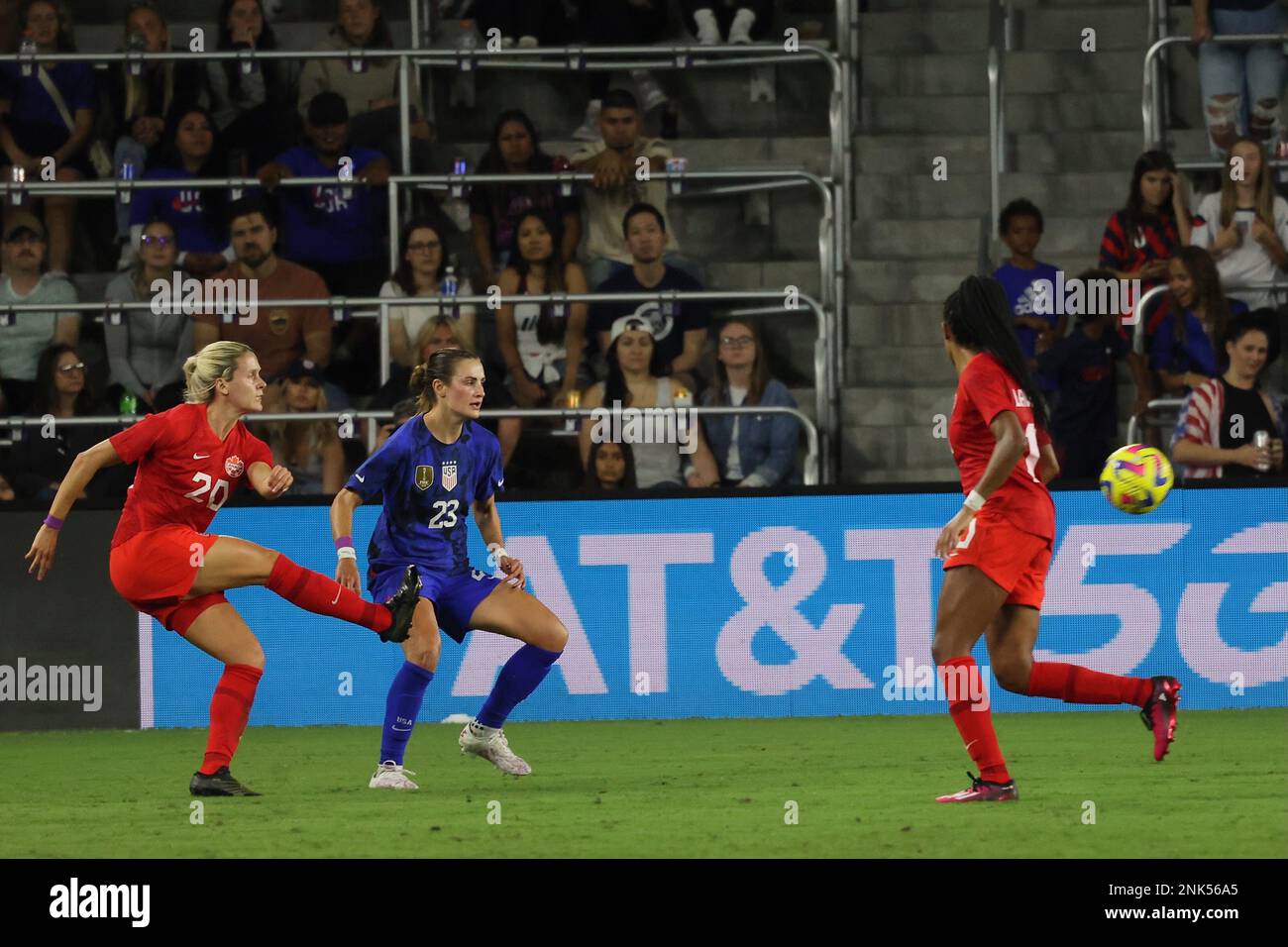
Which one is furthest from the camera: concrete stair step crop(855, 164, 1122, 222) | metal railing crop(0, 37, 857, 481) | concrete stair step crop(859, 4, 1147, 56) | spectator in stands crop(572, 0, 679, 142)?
concrete stair step crop(859, 4, 1147, 56)

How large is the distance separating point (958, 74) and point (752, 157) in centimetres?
190

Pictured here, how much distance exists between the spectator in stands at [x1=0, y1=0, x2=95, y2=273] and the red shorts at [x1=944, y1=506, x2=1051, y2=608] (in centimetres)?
863

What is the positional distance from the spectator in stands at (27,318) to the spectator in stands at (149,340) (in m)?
0.31

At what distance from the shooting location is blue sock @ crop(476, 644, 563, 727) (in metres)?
9.22

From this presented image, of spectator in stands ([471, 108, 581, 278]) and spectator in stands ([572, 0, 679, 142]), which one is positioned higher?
spectator in stands ([572, 0, 679, 142])

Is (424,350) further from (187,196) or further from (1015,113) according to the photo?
(1015,113)

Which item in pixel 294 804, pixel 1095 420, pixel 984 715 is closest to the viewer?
Result: pixel 984 715

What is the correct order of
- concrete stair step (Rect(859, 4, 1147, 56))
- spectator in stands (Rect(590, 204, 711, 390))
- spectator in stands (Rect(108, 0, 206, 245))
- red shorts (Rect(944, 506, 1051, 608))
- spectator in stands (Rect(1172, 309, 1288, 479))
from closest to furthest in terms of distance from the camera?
red shorts (Rect(944, 506, 1051, 608)) → spectator in stands (Rect(1172, 309, 1288, 479)) → spectator in stands (Rect(590, 204, 711, 390)) → spectator in stands (Rect(108, 0, 206, 245)) → concrete stair step (Rect(859, 4, 1147, 56))

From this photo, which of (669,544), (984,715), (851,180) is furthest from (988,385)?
(851,180)

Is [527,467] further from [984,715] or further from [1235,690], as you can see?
[984,715]

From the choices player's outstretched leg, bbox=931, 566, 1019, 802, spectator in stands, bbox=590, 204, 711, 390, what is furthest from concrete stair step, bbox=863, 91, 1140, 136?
player's outstretched leg, bbox=931, 566, 1019, 802

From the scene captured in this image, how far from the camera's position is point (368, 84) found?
15.2m

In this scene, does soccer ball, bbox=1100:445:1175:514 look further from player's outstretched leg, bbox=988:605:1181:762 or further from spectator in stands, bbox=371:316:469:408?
spectator in stands, bbox=371:316:469:408

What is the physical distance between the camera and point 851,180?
50.9 feet
